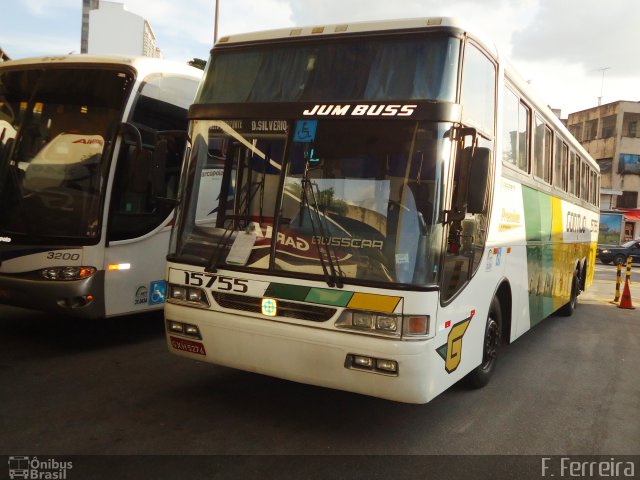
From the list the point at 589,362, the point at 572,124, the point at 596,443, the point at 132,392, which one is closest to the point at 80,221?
the point at 132,392

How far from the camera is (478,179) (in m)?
4.12

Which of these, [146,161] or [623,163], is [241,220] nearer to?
[146,161]

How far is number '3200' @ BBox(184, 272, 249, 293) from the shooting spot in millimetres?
4484

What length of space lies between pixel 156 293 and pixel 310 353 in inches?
136

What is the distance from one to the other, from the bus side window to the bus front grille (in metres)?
1.86

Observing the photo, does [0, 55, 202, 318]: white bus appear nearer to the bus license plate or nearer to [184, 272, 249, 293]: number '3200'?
[184, 272, 249, 293]: number '3200'

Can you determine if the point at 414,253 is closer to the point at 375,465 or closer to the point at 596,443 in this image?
the point at 375,465

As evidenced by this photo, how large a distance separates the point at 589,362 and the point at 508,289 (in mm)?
2094

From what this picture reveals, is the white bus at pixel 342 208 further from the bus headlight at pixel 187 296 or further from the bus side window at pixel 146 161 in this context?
the bus side window at pixel 146 161

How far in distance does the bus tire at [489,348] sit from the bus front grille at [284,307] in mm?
2052

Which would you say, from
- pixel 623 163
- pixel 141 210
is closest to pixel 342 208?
pixel 141 210

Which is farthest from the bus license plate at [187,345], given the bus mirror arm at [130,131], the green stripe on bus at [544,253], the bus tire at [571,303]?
the bus tire at [571,303]

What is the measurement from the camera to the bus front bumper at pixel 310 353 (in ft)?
13.1

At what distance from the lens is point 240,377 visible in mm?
5715
